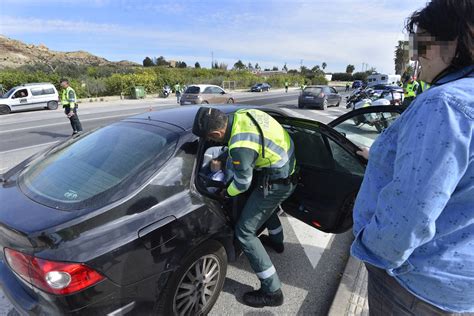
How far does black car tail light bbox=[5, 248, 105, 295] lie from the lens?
1.58m

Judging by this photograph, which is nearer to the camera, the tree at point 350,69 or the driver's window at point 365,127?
the driver's window at point 365,127

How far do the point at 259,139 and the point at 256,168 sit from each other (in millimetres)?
283

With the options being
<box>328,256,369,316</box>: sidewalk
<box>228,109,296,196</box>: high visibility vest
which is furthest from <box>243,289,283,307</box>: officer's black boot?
<box>228,109,296,196</box>: high visibility vest

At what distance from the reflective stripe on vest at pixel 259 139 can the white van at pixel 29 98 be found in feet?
66.9

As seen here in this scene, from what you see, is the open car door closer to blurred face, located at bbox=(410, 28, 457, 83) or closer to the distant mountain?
blurred face, located at bbox=(410, 28, 457, 83)

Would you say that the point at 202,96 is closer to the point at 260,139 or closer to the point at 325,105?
the point at 325,105

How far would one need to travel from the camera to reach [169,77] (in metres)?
36.8

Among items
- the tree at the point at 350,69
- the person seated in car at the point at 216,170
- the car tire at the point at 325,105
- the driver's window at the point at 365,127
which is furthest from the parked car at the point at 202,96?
the tree at the point at 350,69

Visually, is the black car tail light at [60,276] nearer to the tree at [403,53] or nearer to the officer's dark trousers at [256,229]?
the officer's dark trousers at [256,229]

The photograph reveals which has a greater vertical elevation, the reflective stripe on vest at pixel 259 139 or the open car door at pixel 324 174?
the reflective stripe on vest at pixel 259 139

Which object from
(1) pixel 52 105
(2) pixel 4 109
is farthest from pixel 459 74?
(1) pixel 52 105

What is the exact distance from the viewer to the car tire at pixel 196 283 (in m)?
1.99

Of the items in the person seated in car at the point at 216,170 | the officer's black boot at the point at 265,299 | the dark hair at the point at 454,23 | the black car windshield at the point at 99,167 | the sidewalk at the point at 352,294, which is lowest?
the sidewalk at the point at 352,294

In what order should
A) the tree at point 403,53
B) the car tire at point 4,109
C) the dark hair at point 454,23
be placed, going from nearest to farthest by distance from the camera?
the dark hair at point 454,23 → the tree at point 403,53 → the car tire at point 4,109
